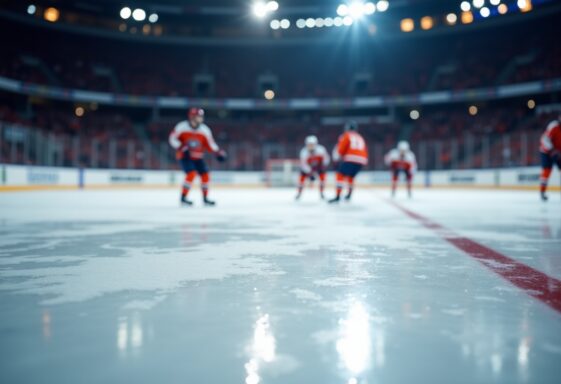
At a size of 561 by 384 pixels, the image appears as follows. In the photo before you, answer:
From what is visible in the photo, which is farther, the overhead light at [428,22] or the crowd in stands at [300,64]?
the overhead light at [428,22]

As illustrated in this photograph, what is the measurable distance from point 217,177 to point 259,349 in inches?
1010

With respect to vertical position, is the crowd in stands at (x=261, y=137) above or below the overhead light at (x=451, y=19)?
below

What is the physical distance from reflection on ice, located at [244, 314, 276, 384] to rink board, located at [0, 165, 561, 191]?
16.4 meters

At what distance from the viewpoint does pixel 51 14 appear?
1145 inches

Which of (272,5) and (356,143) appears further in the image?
(272,5)

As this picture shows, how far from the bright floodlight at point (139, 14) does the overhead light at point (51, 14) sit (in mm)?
4444

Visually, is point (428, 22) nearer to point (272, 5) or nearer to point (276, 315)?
point (272, 5)

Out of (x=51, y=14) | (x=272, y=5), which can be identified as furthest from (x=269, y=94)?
(x=51, y=14)

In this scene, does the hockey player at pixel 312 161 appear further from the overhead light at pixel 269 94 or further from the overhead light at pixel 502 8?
the overhead light at pixel 269 94

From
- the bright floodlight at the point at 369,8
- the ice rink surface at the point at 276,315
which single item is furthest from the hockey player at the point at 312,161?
the bright floodlight at the point at 369,8

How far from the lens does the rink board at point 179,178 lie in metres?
17.0

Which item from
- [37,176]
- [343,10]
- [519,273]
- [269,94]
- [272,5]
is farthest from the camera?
[269,94]

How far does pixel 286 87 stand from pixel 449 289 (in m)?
32.9

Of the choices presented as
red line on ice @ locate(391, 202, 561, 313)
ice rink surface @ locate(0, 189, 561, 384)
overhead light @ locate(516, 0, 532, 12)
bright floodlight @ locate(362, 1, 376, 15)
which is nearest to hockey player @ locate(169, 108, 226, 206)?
ice rink surface @ locate(0, 189, 561, 384)
